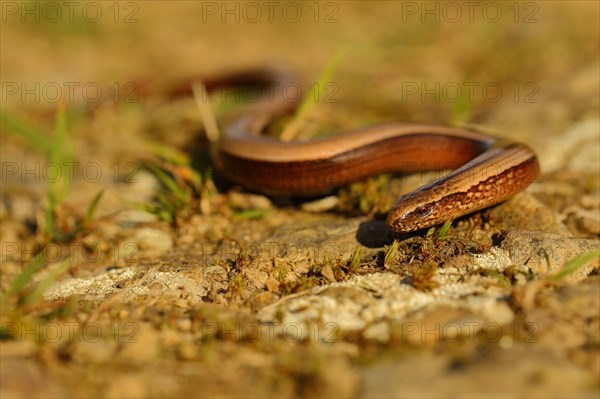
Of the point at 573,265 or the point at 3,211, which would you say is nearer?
the point at 573,265

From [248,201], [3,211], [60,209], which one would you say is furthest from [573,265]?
[3,211]

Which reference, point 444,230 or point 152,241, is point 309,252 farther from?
point 152,241

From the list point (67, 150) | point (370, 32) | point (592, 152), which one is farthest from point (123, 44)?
point (592, 152)

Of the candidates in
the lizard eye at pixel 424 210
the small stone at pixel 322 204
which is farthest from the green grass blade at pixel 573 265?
the small stone at pixel 322 204

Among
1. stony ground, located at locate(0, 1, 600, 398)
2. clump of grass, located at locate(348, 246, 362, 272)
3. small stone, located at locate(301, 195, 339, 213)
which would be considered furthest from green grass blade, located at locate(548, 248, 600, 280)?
small stone, located at locate(301, 195, 339, 213)

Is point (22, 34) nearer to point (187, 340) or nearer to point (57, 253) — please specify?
point (57, 253)

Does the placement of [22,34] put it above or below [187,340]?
above
